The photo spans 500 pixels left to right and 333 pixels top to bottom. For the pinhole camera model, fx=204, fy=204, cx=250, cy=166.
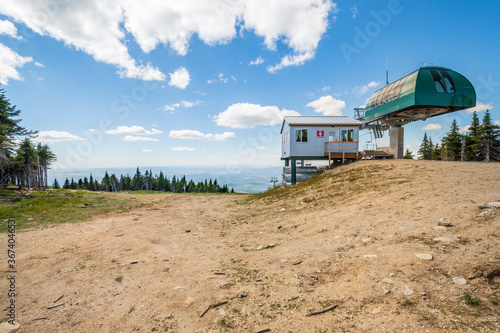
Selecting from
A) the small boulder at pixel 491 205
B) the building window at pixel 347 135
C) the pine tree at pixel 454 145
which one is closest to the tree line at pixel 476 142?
the pine tree at pixel 454 145

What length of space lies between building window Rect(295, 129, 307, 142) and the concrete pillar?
8.61 metres

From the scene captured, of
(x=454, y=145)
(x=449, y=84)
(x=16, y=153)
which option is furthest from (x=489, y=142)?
(x=16, y=153)

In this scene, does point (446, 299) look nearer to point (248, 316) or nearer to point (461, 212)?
A: point (248, 316)

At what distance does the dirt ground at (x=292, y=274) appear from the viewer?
3525mm

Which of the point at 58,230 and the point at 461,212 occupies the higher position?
the point at 461,212

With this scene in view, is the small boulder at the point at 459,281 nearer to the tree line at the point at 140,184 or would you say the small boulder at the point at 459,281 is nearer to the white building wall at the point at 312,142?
the white building wall at the point at 312,142

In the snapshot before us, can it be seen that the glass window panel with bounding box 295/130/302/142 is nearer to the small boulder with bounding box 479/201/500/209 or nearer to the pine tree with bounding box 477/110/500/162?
the small boulder with bounding box 479/201/500/209

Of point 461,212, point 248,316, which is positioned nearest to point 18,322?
point 248,316

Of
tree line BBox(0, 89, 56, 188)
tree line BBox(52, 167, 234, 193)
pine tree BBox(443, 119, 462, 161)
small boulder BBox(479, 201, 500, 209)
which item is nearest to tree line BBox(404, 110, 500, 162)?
pine tree BBox(443, 119, 462, 161)

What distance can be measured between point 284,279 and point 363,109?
2561 cm

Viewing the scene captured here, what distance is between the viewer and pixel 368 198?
10.1m

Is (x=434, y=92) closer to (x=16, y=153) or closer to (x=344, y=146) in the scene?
(x=344, y=146)

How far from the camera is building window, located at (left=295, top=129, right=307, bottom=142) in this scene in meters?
22.9

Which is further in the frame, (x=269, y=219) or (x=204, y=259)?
(x=269, y=219)
